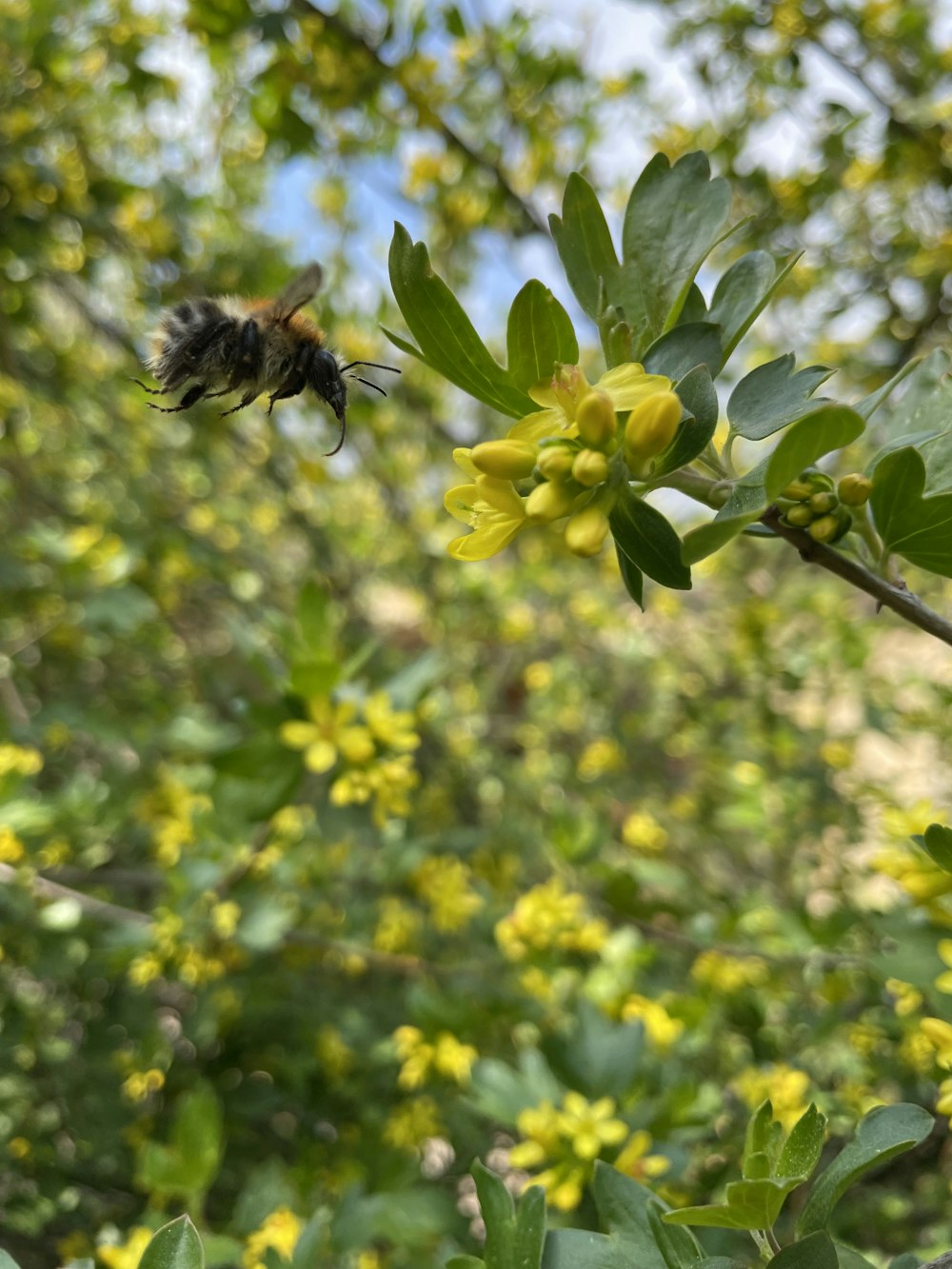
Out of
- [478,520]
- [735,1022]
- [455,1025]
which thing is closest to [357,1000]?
[455,1025]

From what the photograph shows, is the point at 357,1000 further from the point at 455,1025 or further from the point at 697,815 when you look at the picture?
the point at 697,815

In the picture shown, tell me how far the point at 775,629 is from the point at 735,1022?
5.23 ft

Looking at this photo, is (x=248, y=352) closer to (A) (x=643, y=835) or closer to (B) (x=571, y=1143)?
(B) (x=571, y=1143)

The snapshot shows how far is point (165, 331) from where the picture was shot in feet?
3.43

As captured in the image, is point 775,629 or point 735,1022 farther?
point 775,629

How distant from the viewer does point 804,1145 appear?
0.66 meters

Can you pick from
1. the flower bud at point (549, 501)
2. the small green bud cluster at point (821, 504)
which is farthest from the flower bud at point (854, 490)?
the flower bud at point (549, 501)

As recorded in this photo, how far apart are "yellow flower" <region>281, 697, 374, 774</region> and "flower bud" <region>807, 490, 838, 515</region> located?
98 cm

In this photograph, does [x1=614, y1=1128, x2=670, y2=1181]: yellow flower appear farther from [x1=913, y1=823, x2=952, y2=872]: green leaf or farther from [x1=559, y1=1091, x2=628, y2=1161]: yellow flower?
[x1=913, y1=823, x2=952, y2=872]: green leaf

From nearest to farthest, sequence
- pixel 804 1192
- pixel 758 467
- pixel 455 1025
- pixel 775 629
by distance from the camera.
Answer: pixel 758 467, pixel 804 1192, pixel 455 1025, pixel 775 629

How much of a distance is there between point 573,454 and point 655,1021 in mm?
1272

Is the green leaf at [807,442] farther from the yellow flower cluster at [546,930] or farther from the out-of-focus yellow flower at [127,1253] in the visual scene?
the yellow flower cluster at [546,930]

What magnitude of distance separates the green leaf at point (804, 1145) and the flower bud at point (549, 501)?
502 mm

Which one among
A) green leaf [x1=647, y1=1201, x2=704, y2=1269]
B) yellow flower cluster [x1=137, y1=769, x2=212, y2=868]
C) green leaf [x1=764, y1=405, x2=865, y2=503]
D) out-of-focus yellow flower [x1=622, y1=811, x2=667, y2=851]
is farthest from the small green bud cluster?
out-of-focus yellow flower [x1=622, y1=811, x2=667, y2=851]
